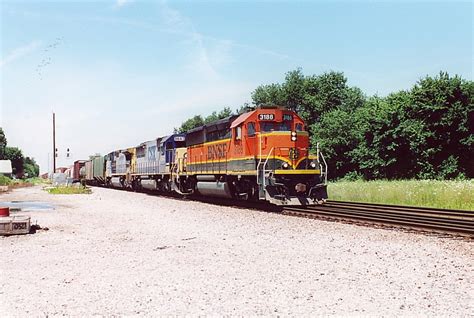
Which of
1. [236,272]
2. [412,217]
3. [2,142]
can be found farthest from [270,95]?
[2,142]

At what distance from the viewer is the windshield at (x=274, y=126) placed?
17953 mm

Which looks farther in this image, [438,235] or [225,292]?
[438,235]

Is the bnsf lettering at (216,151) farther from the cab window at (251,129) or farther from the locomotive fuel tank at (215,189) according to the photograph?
the cab window at (251,129)

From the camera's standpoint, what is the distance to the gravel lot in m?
5.69

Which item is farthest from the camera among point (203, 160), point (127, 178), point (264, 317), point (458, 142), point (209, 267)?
point (127, 178)

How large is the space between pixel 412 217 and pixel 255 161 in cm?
558

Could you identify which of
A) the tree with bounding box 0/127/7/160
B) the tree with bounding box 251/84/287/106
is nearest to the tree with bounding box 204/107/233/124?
the tree with bounding box 251/84/287/106

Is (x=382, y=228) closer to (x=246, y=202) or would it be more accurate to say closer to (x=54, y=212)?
(x=246, y=202)

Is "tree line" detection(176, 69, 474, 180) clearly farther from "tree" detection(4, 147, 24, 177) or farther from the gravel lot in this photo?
"tree" detection(4, 147, 24, 177)

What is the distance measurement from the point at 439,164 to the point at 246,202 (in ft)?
77.3

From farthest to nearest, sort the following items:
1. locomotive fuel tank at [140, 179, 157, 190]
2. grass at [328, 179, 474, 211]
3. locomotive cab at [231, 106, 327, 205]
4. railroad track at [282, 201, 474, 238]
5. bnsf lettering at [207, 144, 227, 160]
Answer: locomotive fuel tank at [140, 179, 157, 190] < bnsf lettering at [207, 144, 227, 160] < grass at [328, 179, 474, 211] < locomotive cab at [231, 106, 327, 205] < railroad track at [282, 201, 474, 238]

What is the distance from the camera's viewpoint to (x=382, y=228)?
12.8 m

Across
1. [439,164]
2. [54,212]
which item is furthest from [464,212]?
[439,164]

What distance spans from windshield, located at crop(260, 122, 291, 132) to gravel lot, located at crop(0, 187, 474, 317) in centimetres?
582
